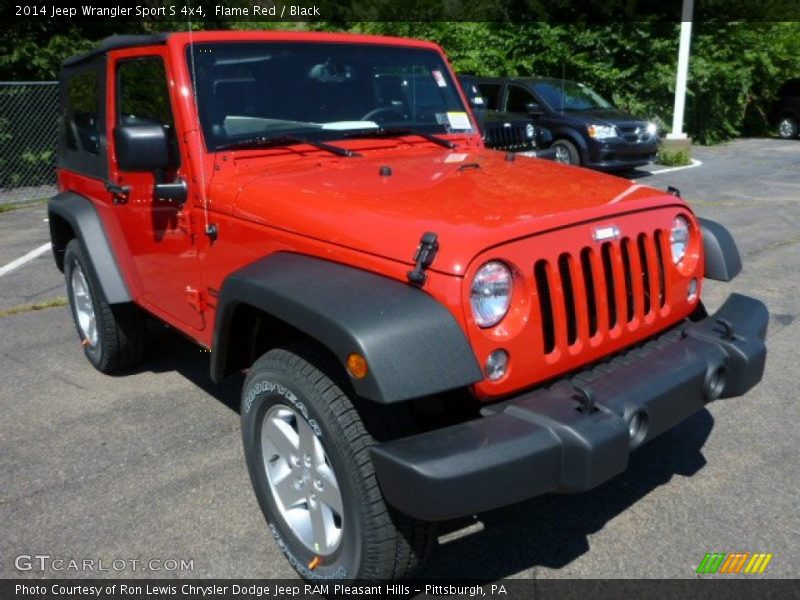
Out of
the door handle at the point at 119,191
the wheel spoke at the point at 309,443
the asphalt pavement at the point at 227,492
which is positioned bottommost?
the asphalt pavement at the point at 227,492

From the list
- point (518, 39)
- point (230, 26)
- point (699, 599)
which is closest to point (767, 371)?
point (699, 599)

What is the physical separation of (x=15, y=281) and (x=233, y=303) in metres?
5.16

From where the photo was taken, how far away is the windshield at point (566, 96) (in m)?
12.8

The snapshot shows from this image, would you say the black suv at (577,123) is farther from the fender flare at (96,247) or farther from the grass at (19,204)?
the fender flare at (96,247)

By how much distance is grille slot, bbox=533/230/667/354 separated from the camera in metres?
2.49

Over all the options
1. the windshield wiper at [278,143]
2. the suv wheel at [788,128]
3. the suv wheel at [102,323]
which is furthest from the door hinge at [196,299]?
the suv wheel at [788,128]

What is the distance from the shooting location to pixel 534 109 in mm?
12508

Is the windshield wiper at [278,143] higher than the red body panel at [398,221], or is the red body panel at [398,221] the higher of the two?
the windshield wiper at [278,143]

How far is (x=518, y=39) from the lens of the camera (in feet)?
61.0

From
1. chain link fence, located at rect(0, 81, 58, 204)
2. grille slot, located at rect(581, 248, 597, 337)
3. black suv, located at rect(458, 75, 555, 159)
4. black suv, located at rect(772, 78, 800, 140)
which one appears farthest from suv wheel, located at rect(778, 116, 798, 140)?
grille slot, located at rect(581, 248, 597, 337)

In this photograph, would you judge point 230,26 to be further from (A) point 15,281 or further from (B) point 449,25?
(A) point 15,281

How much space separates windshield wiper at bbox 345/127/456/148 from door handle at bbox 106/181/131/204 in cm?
119

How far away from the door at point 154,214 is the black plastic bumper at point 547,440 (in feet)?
5.45

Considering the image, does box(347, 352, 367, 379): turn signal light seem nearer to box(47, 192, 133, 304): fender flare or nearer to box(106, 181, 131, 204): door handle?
box(106, 181, 131, 204): door handle
